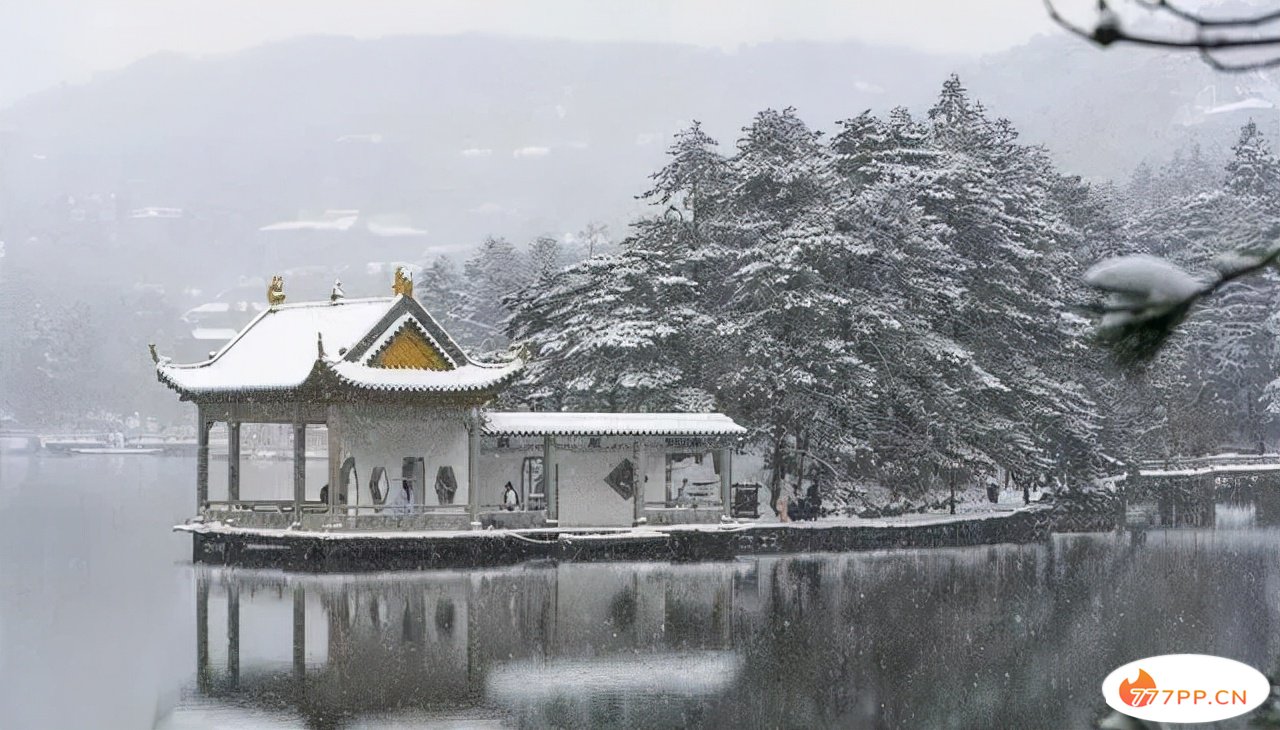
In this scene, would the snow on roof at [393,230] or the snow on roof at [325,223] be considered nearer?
the snow on roof at [325,223]

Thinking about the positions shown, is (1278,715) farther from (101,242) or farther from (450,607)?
(101,242)

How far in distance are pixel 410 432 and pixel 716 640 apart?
1072 cm

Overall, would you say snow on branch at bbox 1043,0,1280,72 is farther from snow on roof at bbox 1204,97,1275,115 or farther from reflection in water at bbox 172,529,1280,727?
snow on roof at bbox 1204,97,1275,115

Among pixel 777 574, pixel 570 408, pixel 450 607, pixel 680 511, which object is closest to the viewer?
pixel 450 607

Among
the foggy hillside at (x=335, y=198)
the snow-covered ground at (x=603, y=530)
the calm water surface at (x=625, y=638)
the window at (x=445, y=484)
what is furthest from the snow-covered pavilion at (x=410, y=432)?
the foggy hillside at (x=335, y=198)

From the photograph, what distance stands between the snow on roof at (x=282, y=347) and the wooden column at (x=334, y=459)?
92 cm

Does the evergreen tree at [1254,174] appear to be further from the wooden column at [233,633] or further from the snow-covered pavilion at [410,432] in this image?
the wooden column at [233,633]

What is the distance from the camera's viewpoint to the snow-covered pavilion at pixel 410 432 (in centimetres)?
2772

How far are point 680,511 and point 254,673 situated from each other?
48.8 feet

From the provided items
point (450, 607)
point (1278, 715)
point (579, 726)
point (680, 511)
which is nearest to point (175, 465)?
point (680, 511)

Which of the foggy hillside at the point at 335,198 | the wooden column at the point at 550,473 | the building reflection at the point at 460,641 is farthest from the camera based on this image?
the foggy hillside at the point at 335,198

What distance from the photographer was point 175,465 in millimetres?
92250

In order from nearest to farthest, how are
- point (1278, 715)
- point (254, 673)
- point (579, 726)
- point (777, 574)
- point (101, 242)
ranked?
point (1278, 715), point (579, 726), point (254, 673), point (777, 574), point (101, 242)

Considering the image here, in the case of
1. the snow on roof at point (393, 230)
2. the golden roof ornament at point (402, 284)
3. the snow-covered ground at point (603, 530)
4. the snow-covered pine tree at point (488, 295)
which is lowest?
the snow-covered ground at point (603, 530)
